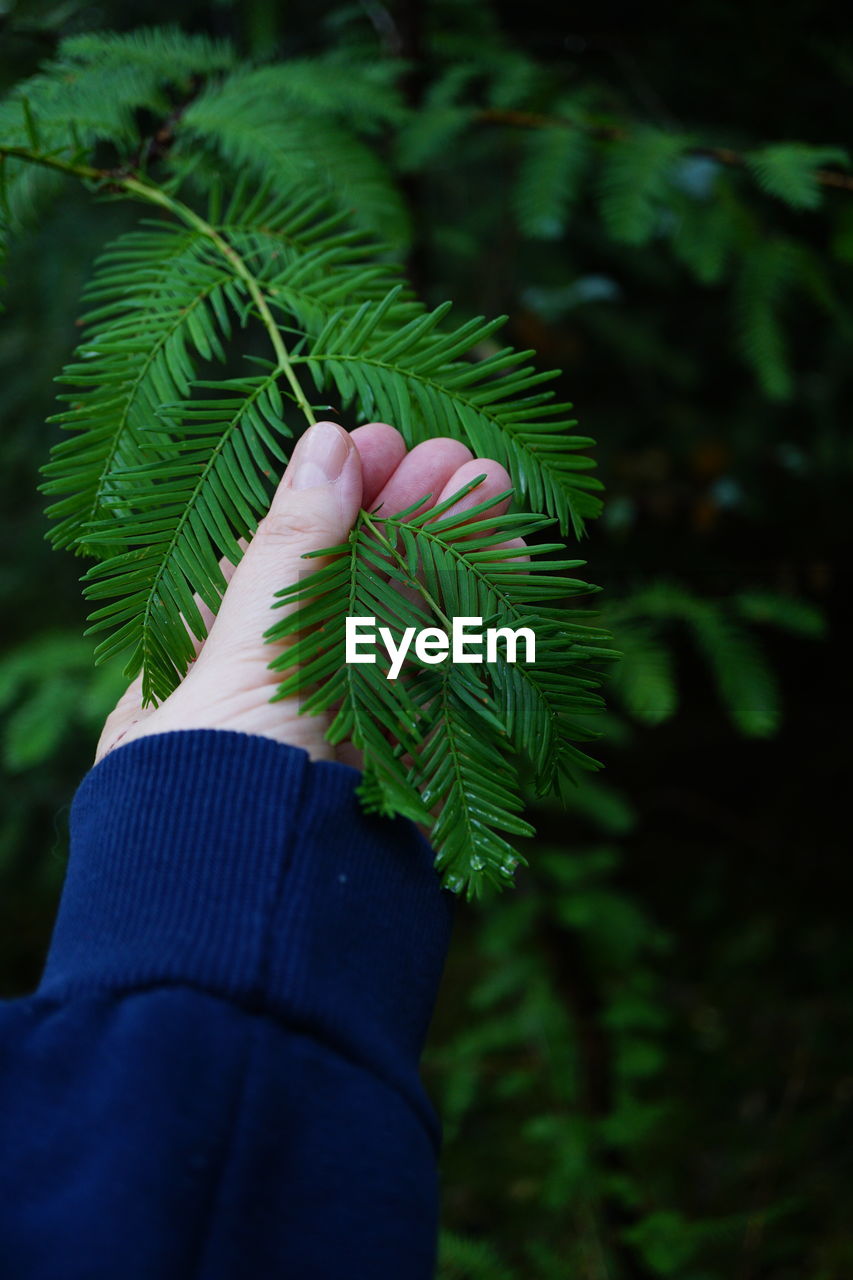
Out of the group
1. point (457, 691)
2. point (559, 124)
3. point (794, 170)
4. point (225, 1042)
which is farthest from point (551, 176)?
point (225, 1042)

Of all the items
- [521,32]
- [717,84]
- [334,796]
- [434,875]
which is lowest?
[434,875]

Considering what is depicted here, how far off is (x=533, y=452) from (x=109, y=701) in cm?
113

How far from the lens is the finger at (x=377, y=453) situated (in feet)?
2.80

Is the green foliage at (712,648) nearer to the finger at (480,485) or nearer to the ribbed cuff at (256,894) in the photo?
the finger at (480,485)

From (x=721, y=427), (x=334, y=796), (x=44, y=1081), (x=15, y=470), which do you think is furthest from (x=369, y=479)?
(x=721, y=427)

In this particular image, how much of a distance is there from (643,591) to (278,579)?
1.28 metres

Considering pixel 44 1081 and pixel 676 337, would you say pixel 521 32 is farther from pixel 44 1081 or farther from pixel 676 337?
pixel 44 1081

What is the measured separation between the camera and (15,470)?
2033 millimetres

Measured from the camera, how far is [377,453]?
2.84 feet

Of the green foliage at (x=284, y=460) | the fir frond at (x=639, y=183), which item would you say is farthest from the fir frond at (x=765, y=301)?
the green foliage at (x=284, y=460)

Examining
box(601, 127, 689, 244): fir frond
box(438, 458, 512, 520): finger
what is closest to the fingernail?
box(438, 458, 512, 520): finger

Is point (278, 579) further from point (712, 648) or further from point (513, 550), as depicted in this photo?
point (712, 648)

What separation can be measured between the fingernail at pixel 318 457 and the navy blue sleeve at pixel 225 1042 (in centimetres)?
23

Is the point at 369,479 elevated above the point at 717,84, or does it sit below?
below
